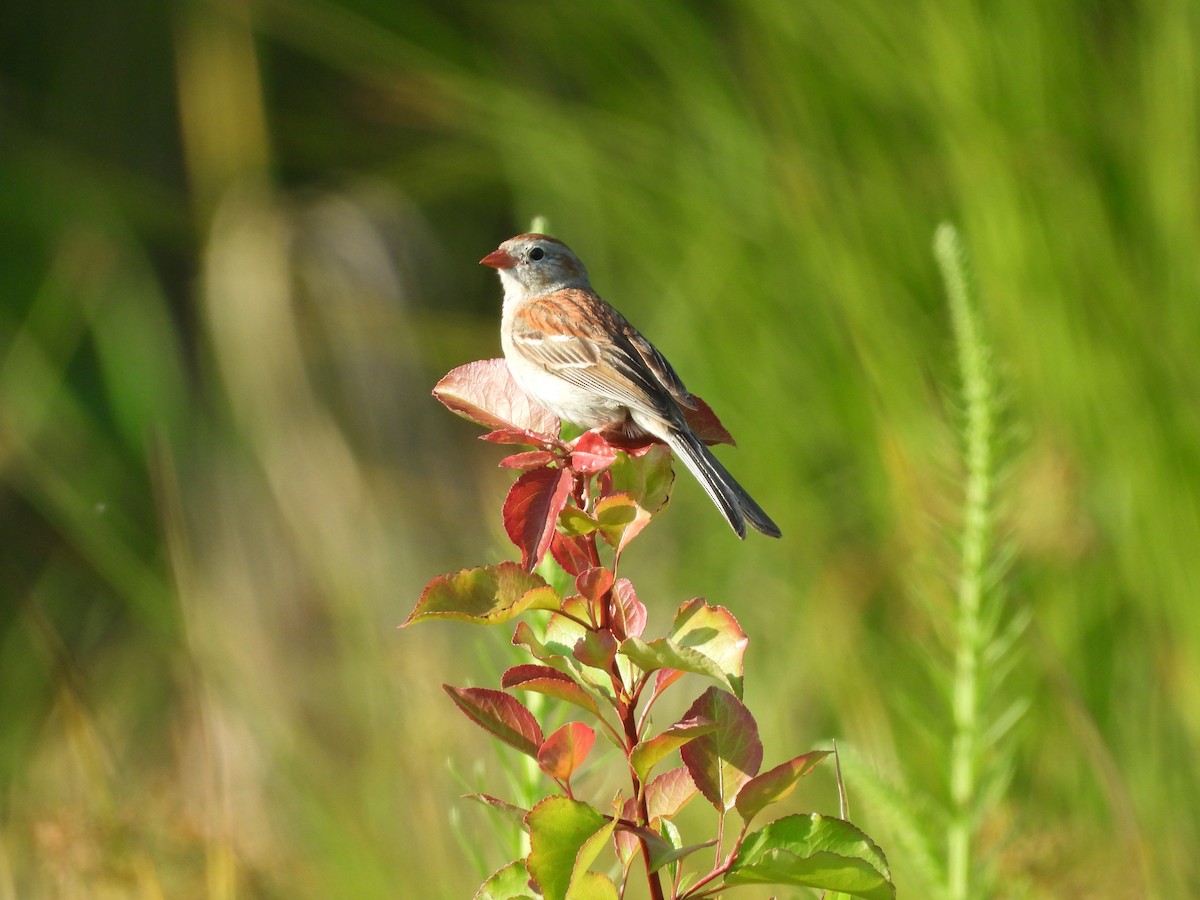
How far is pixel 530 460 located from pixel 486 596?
17 centimetres

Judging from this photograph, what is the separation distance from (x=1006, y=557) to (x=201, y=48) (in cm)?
421

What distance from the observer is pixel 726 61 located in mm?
2744

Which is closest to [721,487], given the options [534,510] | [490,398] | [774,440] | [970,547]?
[970,547]

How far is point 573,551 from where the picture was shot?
87cm

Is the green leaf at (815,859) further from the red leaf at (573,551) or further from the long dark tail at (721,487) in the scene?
the long dark tail at (721,487)

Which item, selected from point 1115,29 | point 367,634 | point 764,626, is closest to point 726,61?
point 1115,29

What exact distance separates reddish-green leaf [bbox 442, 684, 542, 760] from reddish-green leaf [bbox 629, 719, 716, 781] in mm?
74

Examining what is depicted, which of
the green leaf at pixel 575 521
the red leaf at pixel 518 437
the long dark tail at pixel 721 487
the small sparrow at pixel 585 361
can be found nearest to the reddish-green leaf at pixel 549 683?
the green leaf at pixel 575 521

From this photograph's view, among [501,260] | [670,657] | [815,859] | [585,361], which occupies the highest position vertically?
[501,260]

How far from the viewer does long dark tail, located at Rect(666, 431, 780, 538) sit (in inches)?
52.8

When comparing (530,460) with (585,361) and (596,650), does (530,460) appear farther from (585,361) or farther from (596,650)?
(585,361)

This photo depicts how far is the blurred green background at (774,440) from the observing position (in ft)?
5.41

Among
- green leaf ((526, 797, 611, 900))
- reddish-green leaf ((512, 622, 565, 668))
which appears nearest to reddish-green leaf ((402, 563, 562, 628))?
reddish-green leaf ((512, 622, 565, 668))

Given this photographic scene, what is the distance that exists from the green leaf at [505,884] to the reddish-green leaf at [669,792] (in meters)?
0.10
